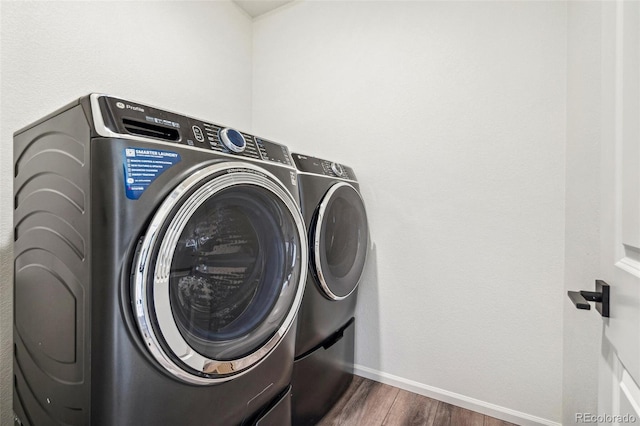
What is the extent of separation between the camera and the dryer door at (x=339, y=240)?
1283mm

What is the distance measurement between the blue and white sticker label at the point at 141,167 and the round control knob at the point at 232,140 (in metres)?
0.20

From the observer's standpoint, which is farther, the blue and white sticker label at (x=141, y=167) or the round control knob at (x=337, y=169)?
the round control knob at (x=337, y=169)

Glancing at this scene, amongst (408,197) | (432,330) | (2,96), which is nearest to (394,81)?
(408,197)

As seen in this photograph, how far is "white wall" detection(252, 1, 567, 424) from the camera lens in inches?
53.6

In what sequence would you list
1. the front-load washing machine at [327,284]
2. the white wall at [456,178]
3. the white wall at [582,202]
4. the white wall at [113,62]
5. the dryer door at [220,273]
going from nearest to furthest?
the dryer door at [220,273] < the white wall at [582,202] < the white wall at [113,62] < the front-load washing machine at [327,284] < the white wall at [456,178]

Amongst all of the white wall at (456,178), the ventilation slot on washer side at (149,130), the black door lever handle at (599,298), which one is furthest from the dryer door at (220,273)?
the white wall at (456,178)

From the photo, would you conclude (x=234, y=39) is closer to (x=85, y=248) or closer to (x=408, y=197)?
(x=408, y=197)

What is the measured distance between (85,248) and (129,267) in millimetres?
116

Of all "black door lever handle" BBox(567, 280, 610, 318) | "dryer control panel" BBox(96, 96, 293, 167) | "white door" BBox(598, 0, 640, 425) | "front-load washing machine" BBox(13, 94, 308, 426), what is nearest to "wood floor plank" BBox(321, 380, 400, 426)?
"front-load washing machine" BBox(13, 94, 308, 426)

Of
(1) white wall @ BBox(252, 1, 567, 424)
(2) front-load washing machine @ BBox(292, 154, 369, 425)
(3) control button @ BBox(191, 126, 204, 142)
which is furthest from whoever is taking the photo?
(1) white wall @ BBox(252, 1, 567, 424)

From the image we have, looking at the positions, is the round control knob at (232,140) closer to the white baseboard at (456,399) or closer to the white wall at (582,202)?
the white wall at (582,202)

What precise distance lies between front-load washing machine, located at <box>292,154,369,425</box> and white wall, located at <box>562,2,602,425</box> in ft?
3.03

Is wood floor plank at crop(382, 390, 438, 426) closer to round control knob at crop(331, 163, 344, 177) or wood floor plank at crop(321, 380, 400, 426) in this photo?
wood floor plank at crop(321, 380, 400, 426)

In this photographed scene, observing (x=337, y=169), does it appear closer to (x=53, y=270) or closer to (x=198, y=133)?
(x=198, y=133)
